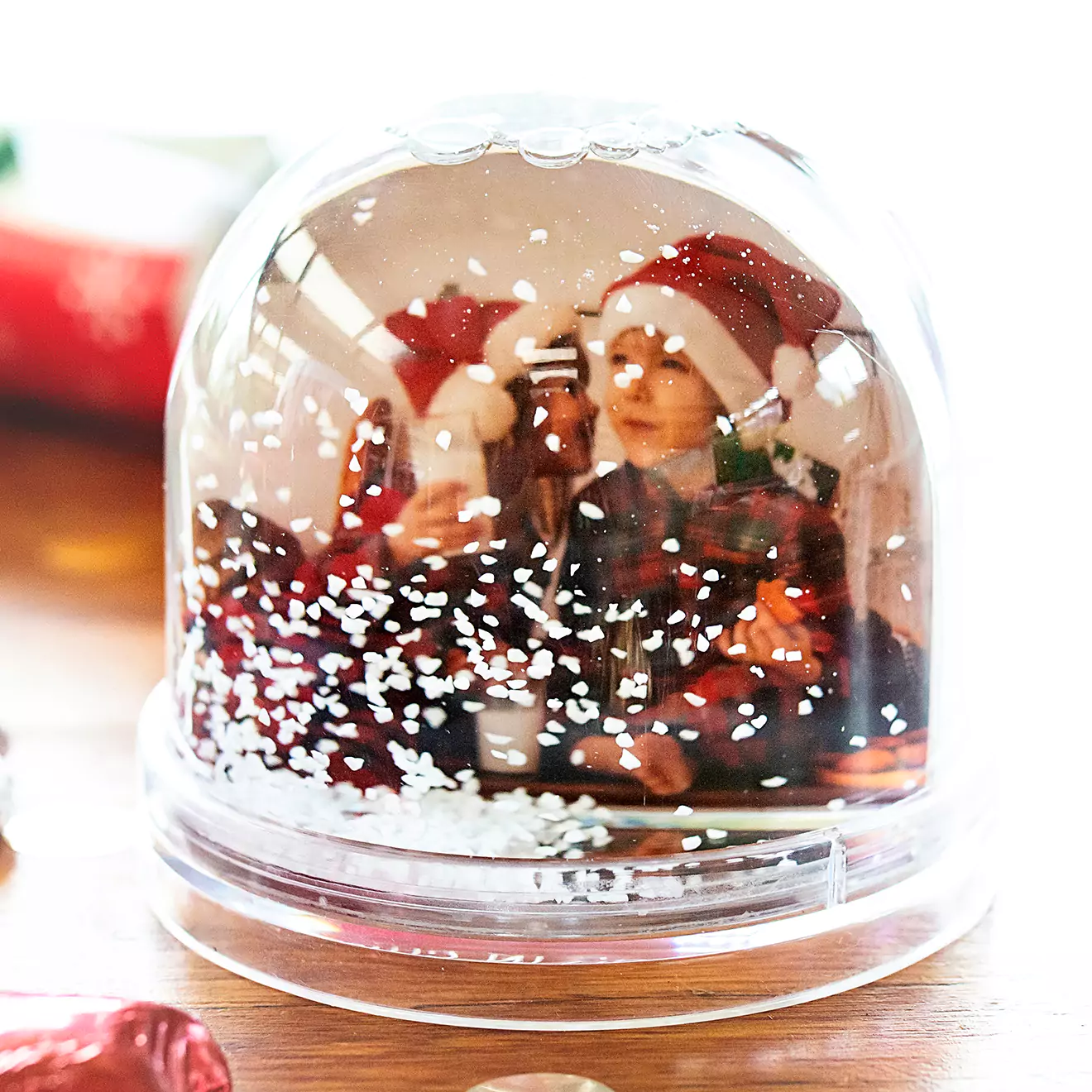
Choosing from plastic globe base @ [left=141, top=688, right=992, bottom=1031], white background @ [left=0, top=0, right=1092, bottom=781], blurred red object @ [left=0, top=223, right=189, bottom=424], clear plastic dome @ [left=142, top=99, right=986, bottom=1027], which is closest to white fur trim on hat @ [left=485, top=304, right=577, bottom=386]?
clear plastic dome @ [left=142, top=99, right=986, bottom=1027]

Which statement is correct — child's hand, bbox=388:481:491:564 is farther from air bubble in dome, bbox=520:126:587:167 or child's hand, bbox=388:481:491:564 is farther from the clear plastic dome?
air bubble in dome, bbox=520:126:587:167

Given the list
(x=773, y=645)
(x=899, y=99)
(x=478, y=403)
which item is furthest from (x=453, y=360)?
(x=899, y=99)

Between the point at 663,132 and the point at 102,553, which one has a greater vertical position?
the point at 663,132

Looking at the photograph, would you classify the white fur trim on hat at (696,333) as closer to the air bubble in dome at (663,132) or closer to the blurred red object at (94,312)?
the air bubble in dome at (663,132)

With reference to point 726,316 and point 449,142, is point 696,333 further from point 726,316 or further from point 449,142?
point 449,142

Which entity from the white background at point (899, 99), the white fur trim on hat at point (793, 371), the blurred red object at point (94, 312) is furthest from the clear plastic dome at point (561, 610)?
the blurred red object at point (94, 312)

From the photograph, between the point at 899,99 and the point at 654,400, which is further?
the point at 899,99

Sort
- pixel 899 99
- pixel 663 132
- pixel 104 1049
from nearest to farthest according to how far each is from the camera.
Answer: pixel 104 1049
pixel 663 132
pixel 899 99
